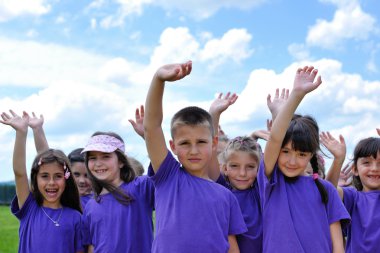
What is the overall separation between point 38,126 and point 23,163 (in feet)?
2.74

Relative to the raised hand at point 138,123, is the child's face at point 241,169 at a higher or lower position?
lower

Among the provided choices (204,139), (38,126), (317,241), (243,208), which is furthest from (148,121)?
(38,126)

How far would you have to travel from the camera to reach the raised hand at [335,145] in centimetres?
466

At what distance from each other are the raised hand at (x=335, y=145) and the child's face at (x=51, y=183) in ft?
8.06

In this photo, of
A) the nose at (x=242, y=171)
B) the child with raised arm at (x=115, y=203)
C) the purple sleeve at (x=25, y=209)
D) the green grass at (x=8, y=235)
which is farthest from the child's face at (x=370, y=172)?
the green grass at (x=8, y=235)

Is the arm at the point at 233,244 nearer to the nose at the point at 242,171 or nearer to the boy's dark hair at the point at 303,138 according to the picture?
the nose at the point at 242,171

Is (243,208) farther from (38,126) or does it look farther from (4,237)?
(4,237)

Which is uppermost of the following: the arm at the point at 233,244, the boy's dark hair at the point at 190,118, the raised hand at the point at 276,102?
the raised hand at the point at 276,102

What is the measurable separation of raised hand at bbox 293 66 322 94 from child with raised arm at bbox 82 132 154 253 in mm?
1605

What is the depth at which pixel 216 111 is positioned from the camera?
460 cm

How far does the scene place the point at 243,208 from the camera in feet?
14.4

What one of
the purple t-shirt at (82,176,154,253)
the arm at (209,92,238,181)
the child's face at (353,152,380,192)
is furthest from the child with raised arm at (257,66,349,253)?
the purple t-shirt at (82,176,154,253)

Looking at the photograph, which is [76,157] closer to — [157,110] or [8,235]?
[157,110]

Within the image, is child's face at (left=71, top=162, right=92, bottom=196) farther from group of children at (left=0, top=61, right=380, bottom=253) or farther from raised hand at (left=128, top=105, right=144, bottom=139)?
raised hand at (left=128, top=105, right=144, bottom=139)
